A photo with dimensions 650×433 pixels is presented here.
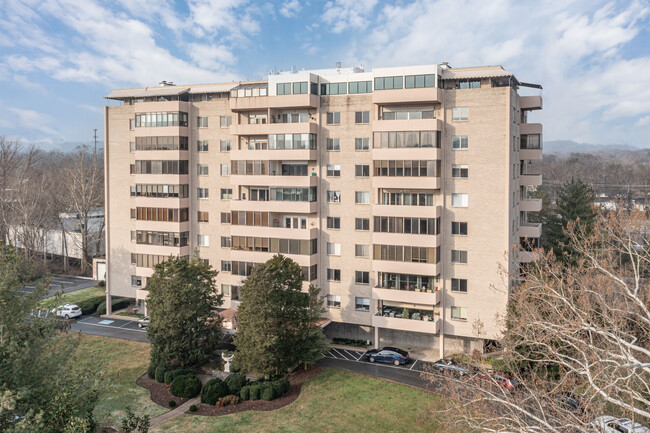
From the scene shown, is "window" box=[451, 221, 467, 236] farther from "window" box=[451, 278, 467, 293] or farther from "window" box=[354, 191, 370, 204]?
"window" box=[354, 191, 370, 204]

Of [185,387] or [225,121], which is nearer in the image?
[185,387]

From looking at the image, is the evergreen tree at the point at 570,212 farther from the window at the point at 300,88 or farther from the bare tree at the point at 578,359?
the window at the point at 300,88

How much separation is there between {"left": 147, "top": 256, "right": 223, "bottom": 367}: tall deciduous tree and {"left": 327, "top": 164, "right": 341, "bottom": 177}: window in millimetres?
15478

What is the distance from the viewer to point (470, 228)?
44.0 meters

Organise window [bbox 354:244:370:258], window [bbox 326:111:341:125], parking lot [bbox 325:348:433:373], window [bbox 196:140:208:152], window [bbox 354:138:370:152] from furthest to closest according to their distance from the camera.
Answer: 1. window [bbox 196:140:208:152]
2. window [bbox 326:111:341:125]
3. window [bbox 354:244:370:258]
4. window [bbox 354:138:370:152]
5. parking lot [bbox 325:348:433:373]

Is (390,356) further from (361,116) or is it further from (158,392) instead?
(361,116)

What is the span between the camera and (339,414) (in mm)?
35375

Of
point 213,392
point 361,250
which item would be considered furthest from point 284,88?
point 213,392

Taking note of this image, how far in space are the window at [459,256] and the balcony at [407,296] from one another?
3.37m

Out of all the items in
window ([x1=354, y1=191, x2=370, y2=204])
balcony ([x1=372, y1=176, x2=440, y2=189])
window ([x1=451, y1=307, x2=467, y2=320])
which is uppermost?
balcony ([x1=372, y1=176, x2=440, y2=189])

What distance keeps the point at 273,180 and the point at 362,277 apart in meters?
12.8

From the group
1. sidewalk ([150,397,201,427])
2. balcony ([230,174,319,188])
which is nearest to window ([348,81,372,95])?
balcony ([230,174,319,188])

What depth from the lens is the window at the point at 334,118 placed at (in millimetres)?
47984

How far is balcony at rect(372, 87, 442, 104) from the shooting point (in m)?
43.2
